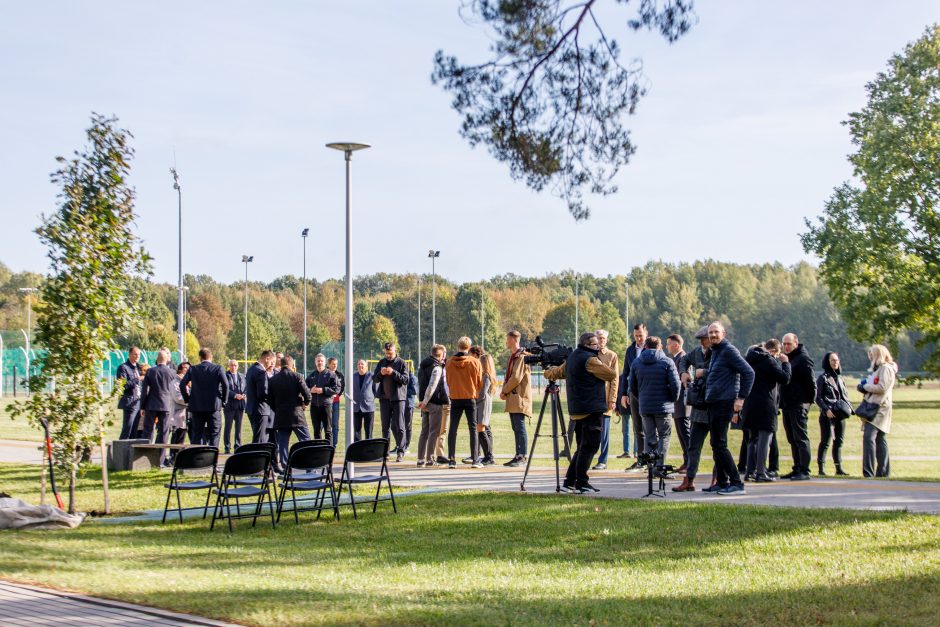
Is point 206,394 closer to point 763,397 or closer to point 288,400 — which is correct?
point 288,400

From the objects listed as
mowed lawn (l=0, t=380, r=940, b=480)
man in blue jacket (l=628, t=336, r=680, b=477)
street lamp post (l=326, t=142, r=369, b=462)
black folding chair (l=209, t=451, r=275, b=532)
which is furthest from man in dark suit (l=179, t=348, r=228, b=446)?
man in blue jacket (l=628, t=336, r=680, b=477)

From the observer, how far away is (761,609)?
6.92 m

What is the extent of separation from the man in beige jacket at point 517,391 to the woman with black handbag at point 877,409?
4.87 metres

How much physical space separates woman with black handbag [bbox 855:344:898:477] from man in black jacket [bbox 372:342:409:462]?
7382mm

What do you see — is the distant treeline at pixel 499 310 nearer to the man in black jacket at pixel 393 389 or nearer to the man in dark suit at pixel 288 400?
the man in black jacket at pixel 393 389

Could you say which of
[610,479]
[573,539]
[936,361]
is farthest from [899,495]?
[936,361]

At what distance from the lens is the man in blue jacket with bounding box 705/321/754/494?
11969 mm

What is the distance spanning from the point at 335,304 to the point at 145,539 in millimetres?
99629

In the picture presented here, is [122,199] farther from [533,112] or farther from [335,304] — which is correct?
[335,304]

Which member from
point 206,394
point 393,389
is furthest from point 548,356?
point 206,394

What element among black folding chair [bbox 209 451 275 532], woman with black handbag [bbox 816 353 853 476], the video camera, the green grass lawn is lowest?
the green grass lawn

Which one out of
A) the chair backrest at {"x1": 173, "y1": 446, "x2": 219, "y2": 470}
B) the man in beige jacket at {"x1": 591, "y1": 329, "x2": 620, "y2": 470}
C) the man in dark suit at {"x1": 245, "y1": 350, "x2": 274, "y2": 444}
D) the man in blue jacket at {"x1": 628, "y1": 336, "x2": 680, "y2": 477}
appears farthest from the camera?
the man in dark suit at {"x1": 245, "y1": 350, "x2": 274, "y2": 444}

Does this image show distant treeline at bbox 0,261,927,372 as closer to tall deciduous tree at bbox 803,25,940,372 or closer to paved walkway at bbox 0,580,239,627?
tall deciduous tree at bbox 803,25,940,372

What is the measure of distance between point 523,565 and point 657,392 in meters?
5.53
